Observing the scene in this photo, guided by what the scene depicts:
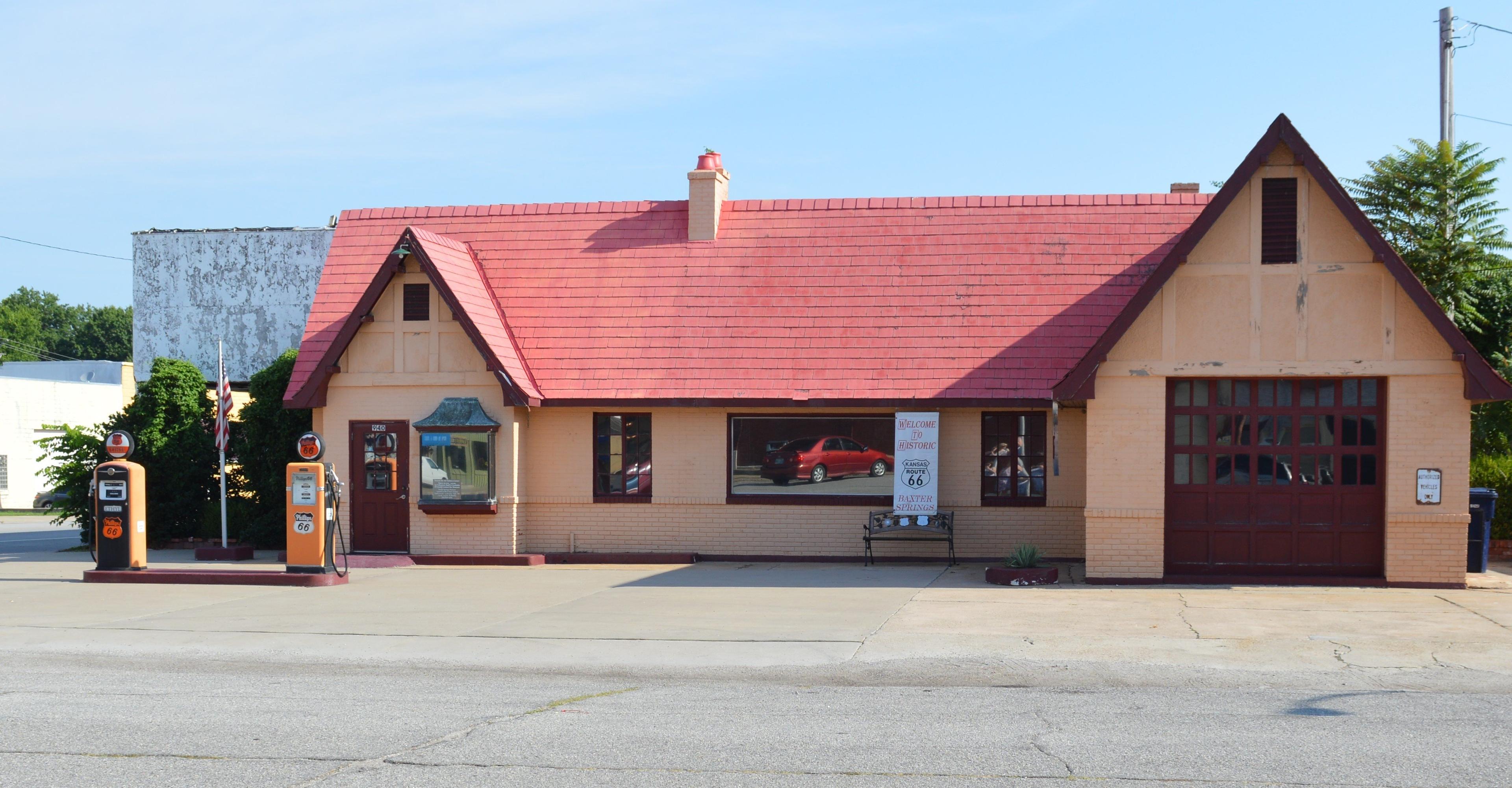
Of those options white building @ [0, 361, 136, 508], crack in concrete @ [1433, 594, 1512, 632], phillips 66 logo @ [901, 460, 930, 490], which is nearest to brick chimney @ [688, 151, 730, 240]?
phillips 66 logo @ [901, 460, 930, 490]

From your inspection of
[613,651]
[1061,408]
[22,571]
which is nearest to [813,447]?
[1061,408]

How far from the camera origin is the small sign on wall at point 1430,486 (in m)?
15.9

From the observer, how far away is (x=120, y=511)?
18.0 m

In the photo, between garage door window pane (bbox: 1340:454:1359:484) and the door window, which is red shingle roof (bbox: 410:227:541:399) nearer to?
the door window

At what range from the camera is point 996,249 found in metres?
20.7

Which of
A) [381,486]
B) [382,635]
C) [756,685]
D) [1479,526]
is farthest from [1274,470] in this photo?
[381,486]

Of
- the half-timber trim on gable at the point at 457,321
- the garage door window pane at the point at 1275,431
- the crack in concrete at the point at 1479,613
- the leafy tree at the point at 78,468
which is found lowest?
the crack in concrete at the point at 1479,613

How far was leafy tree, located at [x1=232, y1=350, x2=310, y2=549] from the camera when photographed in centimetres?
2186

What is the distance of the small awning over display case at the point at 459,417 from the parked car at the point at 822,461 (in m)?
4.25

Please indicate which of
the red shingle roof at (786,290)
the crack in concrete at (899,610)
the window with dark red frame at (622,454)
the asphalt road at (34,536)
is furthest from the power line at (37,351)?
the crack in concrete at (899,610)

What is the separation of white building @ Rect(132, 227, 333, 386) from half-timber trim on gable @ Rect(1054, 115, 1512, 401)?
28567 millimetres

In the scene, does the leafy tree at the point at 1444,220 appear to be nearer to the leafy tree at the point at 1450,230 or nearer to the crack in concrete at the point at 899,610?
the leafy tree at the point at 1450,230

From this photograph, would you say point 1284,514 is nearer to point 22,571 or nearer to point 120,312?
point 22,571

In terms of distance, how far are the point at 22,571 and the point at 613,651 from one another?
12180 millimetres
